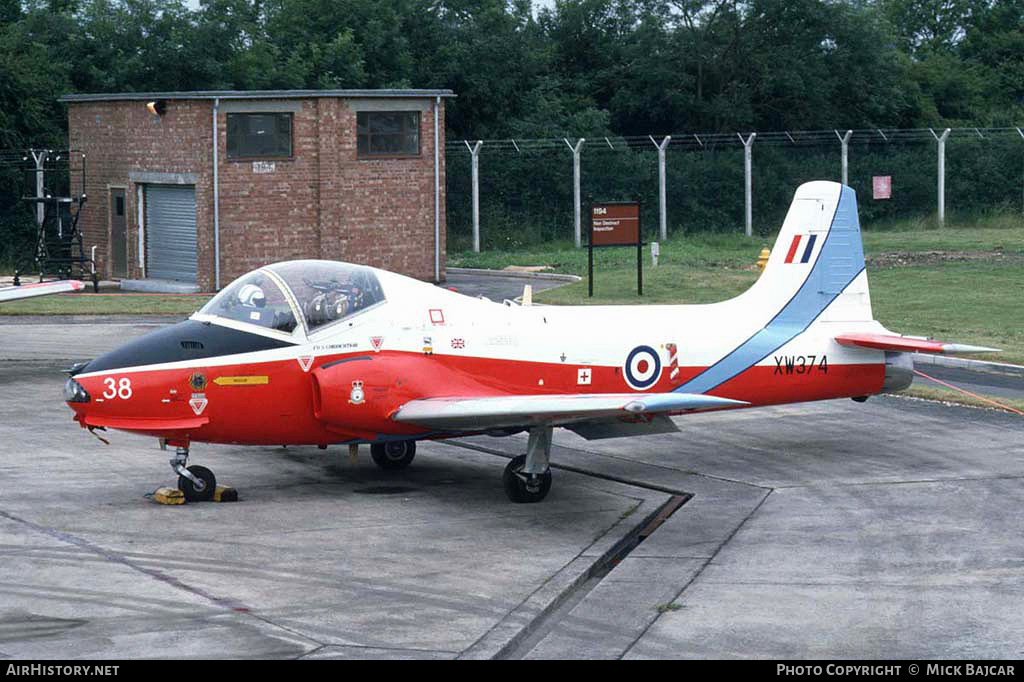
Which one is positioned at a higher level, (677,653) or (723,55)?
(723,55)

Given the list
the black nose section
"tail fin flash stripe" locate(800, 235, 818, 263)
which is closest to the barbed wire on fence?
"tail fin flash stripe" locate(800, 235, 818, 263)

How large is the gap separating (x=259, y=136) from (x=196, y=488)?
2297 centimetres

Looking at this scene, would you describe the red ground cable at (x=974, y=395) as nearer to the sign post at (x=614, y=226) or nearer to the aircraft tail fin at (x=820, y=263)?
the aircraft tail fin at (x=820, y=263)

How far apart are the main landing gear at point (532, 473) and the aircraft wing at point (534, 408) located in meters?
0.21

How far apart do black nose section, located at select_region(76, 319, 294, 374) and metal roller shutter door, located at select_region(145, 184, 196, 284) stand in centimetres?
2233

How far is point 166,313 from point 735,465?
17.2 metres

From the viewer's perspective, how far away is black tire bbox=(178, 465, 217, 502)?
45.5 feet

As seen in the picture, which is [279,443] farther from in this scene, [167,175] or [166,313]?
[167,175]

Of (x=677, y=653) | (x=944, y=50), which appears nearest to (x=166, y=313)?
(x=677, y=653)

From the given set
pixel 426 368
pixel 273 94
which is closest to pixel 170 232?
pixel 273 94

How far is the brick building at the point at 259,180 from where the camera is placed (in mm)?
35438

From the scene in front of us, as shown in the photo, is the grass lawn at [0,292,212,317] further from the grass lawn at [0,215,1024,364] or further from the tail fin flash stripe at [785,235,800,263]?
the tail fin flash stripe at [785,235,800,263]

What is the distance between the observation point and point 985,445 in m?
16.8

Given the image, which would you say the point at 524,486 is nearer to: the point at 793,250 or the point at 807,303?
the point at 807,303
